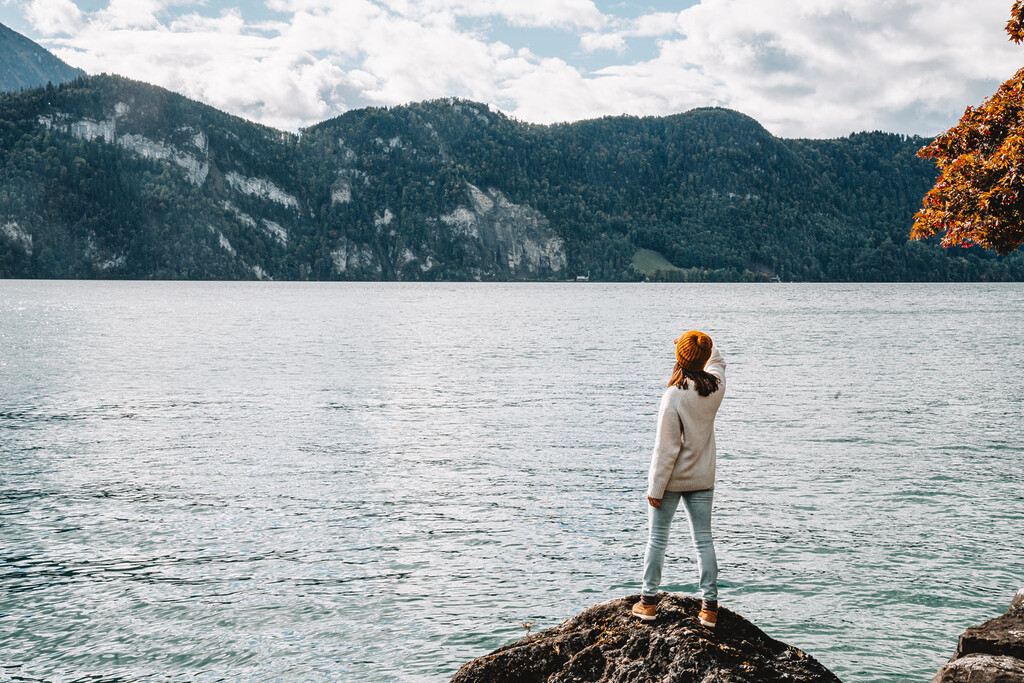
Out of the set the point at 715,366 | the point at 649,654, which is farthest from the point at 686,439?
the point at 649,654

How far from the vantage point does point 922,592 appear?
14117 mm

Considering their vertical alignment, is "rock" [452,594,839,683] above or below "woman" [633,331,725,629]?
below

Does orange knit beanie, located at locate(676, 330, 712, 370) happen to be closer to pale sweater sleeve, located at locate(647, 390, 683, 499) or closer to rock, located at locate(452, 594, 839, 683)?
pale sweater sleeve, located at locate(647, 390, 683, 499)

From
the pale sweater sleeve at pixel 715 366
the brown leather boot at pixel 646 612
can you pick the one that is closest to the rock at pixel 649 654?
the brown leather boot at pixel 646 612

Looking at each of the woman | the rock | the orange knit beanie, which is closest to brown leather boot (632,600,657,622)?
the rock

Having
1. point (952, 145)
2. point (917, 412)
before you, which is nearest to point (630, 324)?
point (917, 412)

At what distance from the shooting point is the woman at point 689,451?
761 cm

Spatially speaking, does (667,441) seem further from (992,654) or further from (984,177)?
(984,177)

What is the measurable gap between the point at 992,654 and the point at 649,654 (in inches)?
165

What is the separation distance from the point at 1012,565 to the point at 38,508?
19.9 metres

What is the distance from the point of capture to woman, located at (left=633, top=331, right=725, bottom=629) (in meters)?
7.61

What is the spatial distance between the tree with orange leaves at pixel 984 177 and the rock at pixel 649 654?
10963mm

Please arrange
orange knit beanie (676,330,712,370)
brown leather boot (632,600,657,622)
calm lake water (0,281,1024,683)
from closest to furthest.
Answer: brown leather boot (632,600,657,622)
orange knit beanie (676,330,712,370)
calm lake water (0,281,1024,683)

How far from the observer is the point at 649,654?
6.75 m
